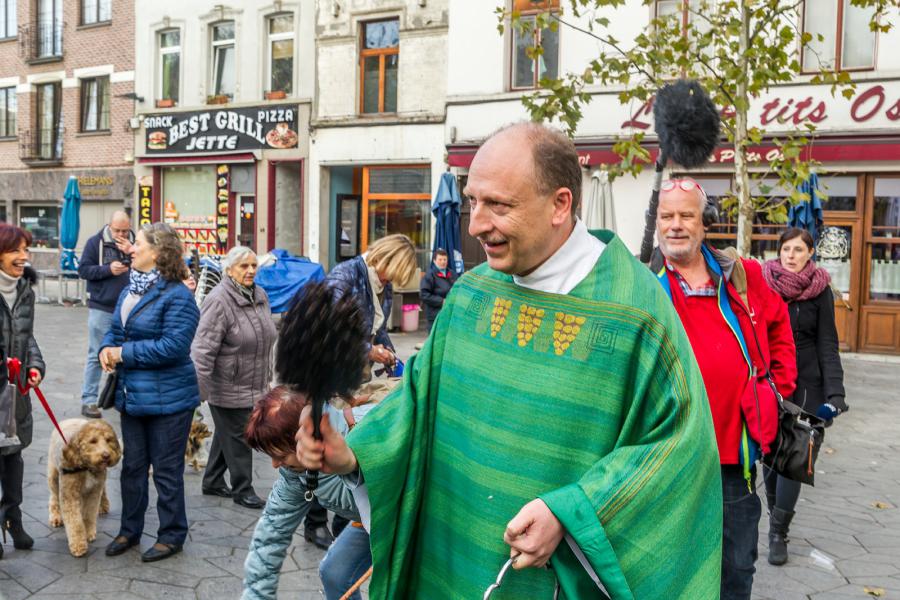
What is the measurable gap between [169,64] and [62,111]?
4.96 meters

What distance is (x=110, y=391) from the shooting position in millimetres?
5164

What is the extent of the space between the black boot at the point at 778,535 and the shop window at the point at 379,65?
51.0ft

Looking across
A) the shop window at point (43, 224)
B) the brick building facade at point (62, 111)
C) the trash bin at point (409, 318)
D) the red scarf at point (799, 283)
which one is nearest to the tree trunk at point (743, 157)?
the red scarf at point (799, 283)

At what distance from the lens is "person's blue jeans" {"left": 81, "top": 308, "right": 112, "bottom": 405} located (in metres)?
8.65

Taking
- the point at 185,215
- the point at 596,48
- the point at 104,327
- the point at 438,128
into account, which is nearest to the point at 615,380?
the point at 104,327

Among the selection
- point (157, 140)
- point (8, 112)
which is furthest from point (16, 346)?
point (8, 112)

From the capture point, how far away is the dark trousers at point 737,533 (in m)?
3.37

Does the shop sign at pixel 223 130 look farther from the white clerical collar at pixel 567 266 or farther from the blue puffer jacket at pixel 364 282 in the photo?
the white clerical collar at pixel 567 266

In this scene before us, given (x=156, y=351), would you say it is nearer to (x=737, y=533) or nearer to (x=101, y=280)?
(x=737, y=533)

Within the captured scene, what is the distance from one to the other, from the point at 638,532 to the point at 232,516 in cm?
448

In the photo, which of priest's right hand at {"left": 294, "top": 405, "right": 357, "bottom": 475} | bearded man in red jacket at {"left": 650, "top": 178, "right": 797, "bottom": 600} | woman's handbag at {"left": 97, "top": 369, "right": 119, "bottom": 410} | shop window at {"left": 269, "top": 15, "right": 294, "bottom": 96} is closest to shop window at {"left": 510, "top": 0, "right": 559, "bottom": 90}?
shop window at {"left": 269, "top": 15, "right": 294, "bottom": 96}

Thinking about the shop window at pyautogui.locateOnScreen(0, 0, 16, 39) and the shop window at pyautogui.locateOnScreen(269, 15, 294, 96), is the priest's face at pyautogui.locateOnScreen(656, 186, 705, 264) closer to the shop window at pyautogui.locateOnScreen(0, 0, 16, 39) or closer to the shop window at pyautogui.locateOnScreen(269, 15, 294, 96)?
the shop window at pyautogui.locateOnScreen(269, 15, 294, 96)

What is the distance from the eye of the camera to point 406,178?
19562mm

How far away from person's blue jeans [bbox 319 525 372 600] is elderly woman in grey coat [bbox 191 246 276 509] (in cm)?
274
